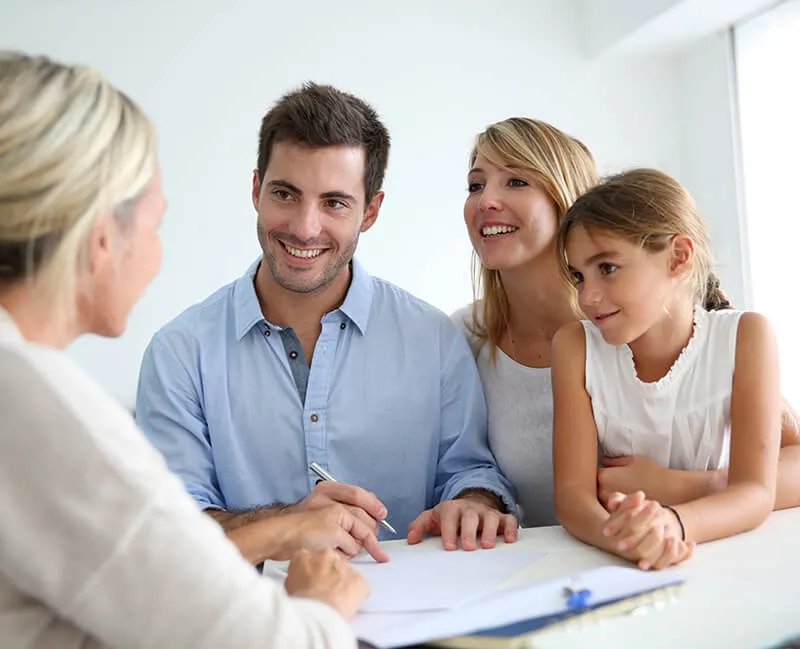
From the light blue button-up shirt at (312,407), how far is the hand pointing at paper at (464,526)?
30 centimetres

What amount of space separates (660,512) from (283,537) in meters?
0.55

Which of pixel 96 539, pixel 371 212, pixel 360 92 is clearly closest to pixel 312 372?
pixel 371 212

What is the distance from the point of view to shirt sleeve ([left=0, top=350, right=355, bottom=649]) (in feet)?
2.42

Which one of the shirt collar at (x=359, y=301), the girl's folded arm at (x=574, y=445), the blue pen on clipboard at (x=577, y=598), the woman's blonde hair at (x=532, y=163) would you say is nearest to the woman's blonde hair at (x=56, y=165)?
the blue pen on clipboard at (x=577, y=598)

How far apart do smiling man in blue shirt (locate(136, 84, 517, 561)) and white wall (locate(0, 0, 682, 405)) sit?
2.28 metres

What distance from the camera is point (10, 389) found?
75 centimetres

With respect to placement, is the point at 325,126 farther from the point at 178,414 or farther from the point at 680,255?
the point at 680,255

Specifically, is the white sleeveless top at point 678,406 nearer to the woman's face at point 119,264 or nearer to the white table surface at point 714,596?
the white table surface at point 714,596

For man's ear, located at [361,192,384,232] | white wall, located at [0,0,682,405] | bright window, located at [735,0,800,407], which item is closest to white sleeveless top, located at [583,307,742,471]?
man's ear, located at [361,192,384,232]

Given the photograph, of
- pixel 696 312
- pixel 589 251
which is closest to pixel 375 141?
pixel 589 251

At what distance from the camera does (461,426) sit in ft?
6.23

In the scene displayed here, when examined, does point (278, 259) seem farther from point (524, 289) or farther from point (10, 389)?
A: point (10, 389)

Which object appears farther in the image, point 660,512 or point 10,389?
point 660,512

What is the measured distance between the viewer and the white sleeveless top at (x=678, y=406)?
4.96 ft
